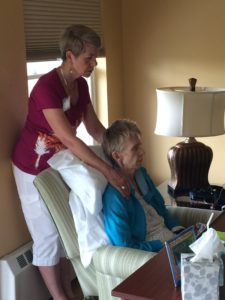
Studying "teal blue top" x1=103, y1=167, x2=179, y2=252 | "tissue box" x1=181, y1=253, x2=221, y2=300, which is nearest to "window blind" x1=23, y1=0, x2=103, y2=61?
"teal blue top" x1=103, y1=167, x2=179, y2=252

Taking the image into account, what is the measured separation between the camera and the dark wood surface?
4.32 ft

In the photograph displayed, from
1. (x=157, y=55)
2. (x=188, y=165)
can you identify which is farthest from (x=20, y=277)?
(x=157, y=55)

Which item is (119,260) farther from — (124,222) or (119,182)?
(119,182)

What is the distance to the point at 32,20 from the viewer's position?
2562 mm

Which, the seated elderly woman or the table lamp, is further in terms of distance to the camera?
the table lamp

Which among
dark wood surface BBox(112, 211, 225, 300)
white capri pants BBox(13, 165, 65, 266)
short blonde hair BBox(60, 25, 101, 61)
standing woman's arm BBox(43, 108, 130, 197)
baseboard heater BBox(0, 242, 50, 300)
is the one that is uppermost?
short blonde hair BBox(60, 25, 101, 61)

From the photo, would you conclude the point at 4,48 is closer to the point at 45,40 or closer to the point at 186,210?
the point at 45,40

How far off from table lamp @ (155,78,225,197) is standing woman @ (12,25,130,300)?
401mm

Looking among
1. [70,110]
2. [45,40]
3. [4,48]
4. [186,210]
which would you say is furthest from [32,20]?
[186,210]

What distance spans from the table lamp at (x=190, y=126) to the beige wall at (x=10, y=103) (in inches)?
30.4

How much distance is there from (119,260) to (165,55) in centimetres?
194

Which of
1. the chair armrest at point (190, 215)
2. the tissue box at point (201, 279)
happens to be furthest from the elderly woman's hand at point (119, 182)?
the tissue box at point (201, 279)

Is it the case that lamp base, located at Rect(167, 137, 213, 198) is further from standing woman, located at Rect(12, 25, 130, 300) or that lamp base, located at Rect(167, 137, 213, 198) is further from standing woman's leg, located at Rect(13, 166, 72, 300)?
standing woman's leg, located at Rect(13, 166, 72, 300)

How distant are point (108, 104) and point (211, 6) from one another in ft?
3.10
